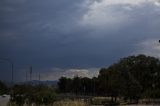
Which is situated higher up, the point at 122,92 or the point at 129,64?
the point at 129,64

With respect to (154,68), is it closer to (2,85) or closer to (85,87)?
(2,85)

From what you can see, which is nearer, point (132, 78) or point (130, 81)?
point (130, 81)

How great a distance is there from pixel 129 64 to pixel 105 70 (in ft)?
21.6

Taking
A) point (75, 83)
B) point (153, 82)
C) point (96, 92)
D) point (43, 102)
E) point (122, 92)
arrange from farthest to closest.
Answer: point (75, 83), point (96, 92), point (153, 82), point (122, 92), point (43, 102)

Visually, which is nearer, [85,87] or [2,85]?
[2,85]

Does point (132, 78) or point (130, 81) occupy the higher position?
point (132, 78)

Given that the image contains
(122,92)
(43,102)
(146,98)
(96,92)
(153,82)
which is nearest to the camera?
(43,102)

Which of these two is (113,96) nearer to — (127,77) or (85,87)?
(127,77)

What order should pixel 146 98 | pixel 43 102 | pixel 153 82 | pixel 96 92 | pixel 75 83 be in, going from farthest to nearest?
pixel 75 83 < pixel 96 92 < pixel 153 82 < pixel 146 98 < pixel 43 102

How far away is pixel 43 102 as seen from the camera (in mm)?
51812

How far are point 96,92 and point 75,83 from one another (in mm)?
14441

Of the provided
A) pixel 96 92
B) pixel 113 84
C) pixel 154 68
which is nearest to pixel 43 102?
pixel 113 84

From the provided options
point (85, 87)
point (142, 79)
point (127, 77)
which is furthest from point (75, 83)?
point (127, 77)

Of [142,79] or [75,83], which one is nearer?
[142,79]
